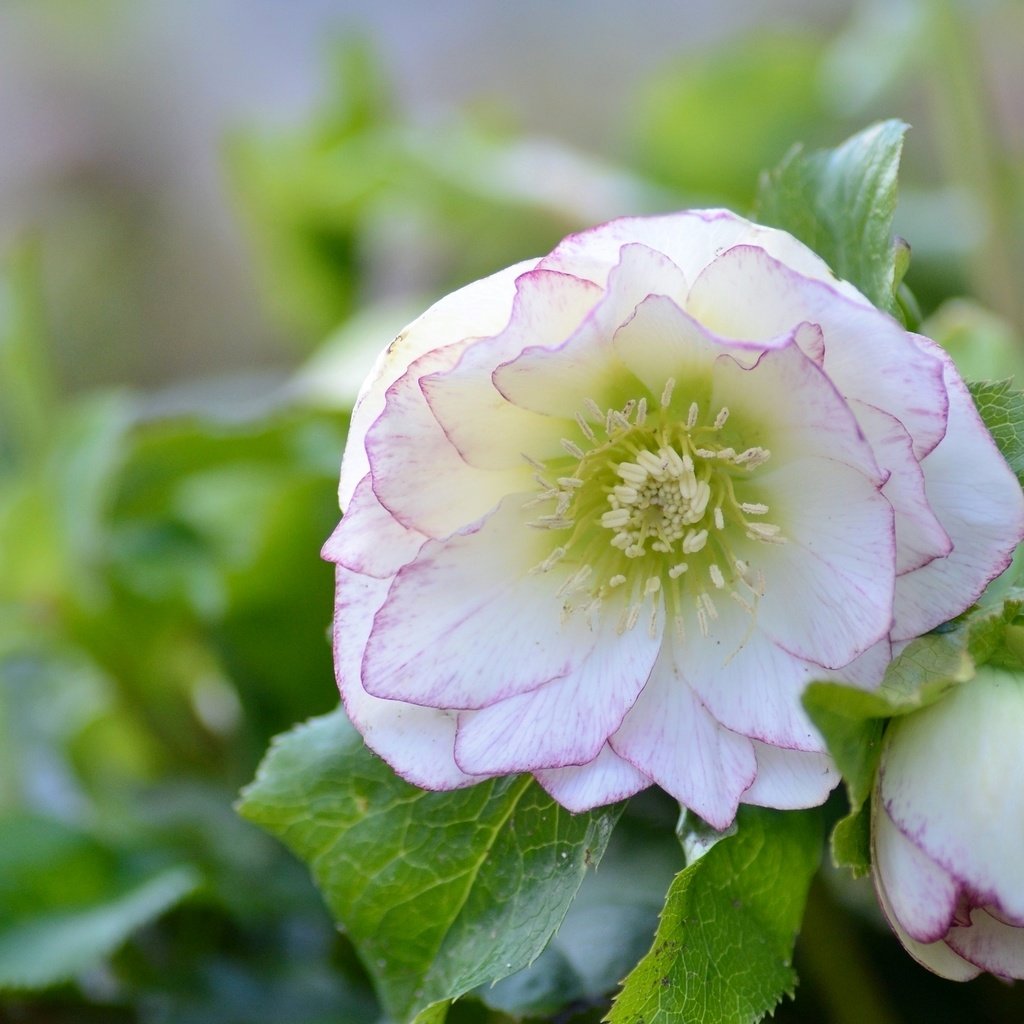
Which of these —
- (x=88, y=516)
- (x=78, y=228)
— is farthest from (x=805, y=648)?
(x=78, y=228)

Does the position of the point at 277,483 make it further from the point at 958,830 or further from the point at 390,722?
the point at 958,830

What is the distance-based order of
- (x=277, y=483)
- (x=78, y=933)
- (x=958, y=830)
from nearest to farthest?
1. (x=958, y=830)
2. (x=78, y=933)
3. (x=277, y=483)

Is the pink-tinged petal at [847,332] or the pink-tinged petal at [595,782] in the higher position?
the pink-tinged petal at [847,332]

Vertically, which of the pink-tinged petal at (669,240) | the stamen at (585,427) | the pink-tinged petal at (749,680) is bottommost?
the pink-tinged petal at (749,680)

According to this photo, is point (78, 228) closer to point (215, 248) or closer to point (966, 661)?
point (215, 248)

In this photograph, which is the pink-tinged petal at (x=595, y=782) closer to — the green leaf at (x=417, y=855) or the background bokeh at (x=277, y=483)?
the green leaf at (x=417, y=855)

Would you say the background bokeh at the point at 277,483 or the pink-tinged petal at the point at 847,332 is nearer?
the pink-tinged petal at the point at 847,332

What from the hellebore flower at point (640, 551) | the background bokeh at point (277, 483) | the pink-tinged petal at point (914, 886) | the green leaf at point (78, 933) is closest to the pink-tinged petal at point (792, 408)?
the hellebore flower at point (640, 551)

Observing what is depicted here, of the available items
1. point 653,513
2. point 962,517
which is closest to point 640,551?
point 653,513
